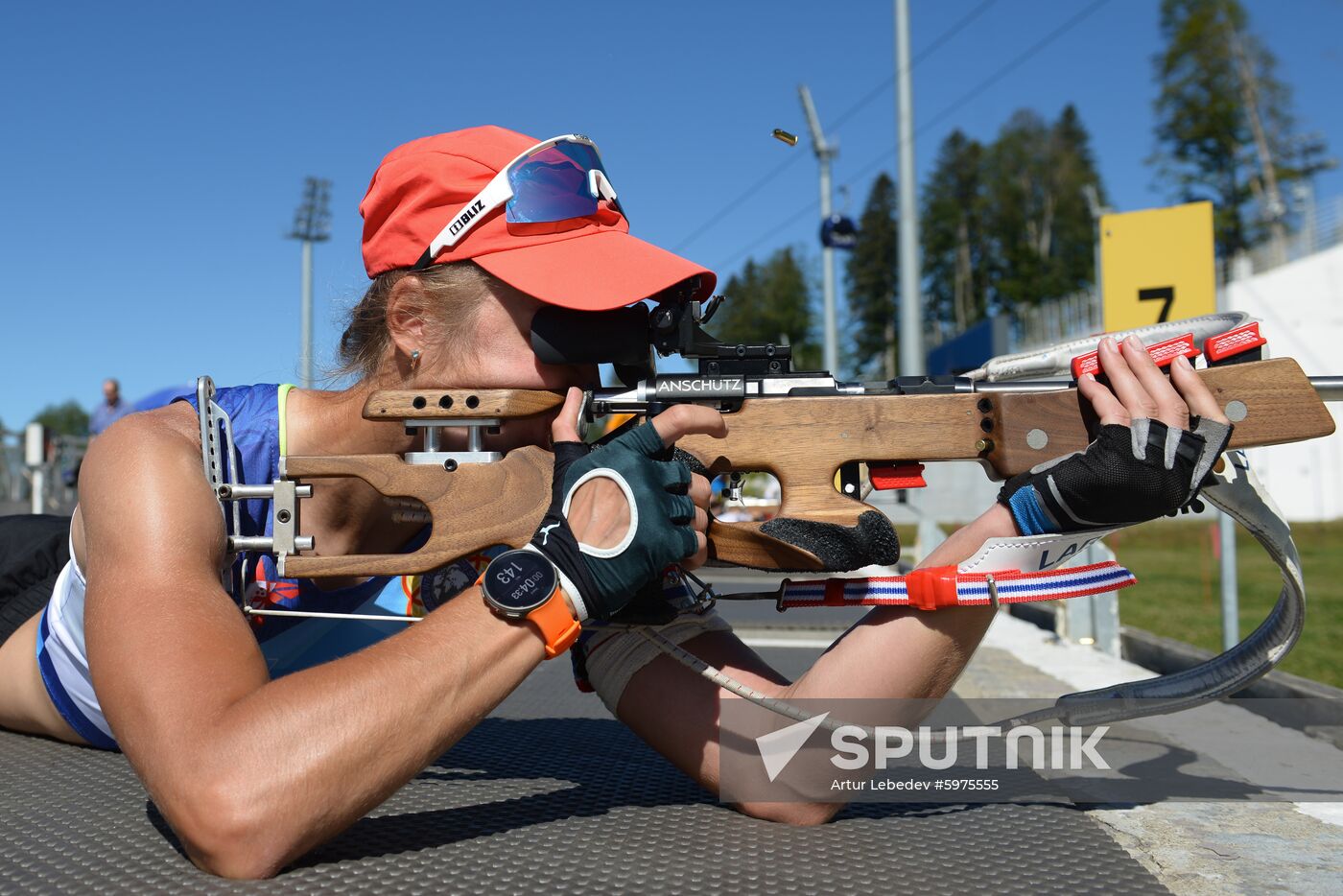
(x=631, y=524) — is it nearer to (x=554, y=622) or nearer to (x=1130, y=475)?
(x=554, y=622)

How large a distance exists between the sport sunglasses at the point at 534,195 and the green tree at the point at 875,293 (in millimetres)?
58596

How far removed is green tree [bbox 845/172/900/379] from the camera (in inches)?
2430

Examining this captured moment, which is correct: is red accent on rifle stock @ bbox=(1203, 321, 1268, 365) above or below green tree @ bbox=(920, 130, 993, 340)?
below

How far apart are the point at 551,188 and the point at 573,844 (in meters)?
1.32

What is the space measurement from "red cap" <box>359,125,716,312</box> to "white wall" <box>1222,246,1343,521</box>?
29264 millimetres

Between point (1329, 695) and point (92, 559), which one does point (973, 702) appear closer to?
point (1329, 695)

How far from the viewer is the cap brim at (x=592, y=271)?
206cm

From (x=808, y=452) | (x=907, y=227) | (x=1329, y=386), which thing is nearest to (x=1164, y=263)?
(x=1329, y=386)

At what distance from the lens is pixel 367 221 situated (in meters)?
2.43

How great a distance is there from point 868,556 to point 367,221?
4.48 ft

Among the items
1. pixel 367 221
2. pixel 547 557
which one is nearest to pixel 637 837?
pixel 547 557

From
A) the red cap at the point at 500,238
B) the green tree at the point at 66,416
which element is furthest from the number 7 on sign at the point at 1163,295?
the green tree at the point at 66,416

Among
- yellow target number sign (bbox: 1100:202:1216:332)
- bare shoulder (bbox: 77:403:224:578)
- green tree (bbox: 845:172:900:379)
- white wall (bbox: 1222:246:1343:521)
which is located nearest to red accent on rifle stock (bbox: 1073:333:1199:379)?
bare shoulder (bbox: 77:403:224:578)

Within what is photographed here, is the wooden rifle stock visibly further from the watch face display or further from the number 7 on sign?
the number 7 on sign
